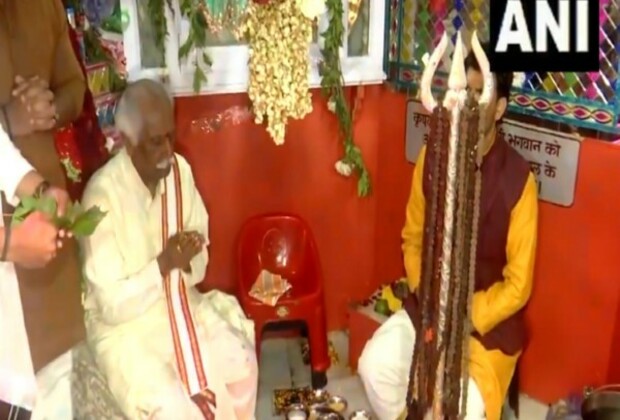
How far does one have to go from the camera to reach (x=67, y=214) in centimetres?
155

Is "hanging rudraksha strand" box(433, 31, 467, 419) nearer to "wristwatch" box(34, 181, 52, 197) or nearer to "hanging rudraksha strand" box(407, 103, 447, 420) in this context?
"hanging rudraksha strand" box(407, 103, 447, 420)

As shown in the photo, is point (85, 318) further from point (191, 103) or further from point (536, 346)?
point (536, 346)

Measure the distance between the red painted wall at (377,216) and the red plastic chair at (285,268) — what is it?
4 centimetres

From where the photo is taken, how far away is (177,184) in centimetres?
180

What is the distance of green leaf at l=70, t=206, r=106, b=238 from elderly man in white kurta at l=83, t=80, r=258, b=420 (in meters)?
0.04

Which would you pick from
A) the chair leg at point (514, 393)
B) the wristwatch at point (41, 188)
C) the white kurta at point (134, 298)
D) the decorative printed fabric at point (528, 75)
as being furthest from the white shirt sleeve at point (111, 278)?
the chair leg at point (514, 393)

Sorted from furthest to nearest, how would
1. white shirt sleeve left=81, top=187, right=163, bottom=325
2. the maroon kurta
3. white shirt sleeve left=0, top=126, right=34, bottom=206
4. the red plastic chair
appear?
the red plastic chair, the maroon kurta, white shirt sleeve left=81, top=187, right=163, bottom=325, white shirt sleeve left=0, top=126, right=34, bottom=206

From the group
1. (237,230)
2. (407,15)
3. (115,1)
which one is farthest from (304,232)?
(115,1)

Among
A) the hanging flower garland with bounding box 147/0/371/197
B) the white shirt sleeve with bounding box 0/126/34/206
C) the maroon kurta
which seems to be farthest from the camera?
the maroon kurta

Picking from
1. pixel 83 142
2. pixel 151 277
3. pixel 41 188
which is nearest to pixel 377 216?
pixel 151 277

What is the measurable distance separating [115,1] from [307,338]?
1.01 meters

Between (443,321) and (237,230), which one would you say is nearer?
(443,321)

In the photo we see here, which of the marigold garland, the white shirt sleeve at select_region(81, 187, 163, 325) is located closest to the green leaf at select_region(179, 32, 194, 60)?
the marigold garland

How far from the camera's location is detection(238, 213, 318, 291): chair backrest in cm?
206
